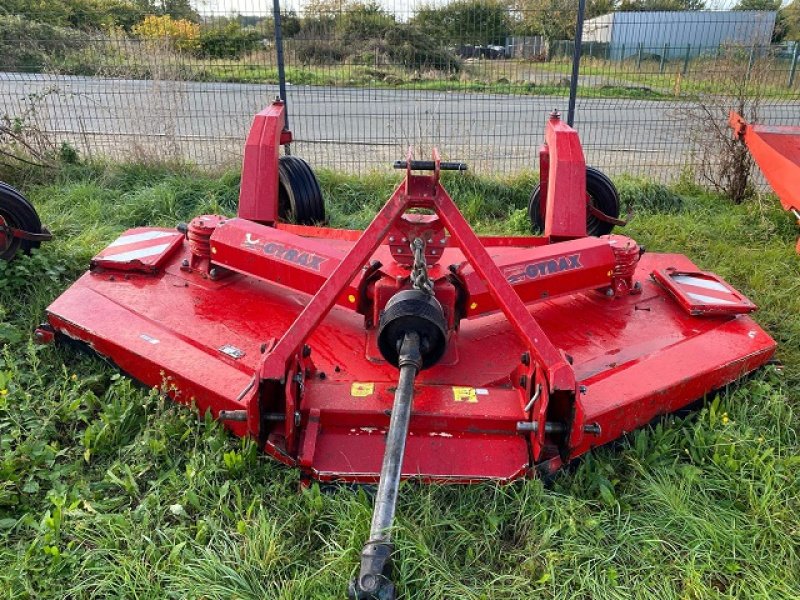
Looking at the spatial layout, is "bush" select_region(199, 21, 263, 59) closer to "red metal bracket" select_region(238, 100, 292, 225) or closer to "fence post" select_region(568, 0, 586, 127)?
"fence post" select_region(568, 0, 586, 127)

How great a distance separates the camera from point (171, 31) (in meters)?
7.25

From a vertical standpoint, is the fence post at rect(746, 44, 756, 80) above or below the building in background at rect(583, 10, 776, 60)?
below

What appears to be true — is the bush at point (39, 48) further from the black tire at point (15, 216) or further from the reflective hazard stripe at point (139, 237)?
the reflective hazard stripe at point (139, 237)

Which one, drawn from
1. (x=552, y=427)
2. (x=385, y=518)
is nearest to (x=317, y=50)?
(x=552, y=427)

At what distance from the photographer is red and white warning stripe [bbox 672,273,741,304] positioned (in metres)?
3.62

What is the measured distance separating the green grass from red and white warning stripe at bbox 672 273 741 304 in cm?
48

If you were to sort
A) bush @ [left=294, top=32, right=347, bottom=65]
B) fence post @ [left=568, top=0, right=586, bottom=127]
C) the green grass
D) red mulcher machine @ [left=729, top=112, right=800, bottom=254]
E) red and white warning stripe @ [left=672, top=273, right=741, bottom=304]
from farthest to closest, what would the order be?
1. bush @ [left=294, top=32, right=347, bottom=65]
2. fence post @ [left=568, top=0, right=586, bottom=127]
3. red mulcher machine @ [left=729, top=112, right=800, bottom=254]
4. red and white warning stripe @ [left=672, top=273, right=741, bottom=304]
5. the green grass

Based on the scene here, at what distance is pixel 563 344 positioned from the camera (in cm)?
334

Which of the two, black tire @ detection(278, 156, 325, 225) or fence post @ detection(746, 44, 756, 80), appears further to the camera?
fence post @ detection(746, 44, 756, 80)

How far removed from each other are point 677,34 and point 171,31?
5592 millimetres

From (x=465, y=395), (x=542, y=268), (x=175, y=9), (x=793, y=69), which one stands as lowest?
(x=465, y=395)

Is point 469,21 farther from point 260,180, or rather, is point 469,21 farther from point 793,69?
point 260,180

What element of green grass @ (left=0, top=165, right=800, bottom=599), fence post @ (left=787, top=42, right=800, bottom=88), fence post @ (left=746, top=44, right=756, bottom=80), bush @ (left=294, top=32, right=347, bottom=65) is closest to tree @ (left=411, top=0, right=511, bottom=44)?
bush @ (left=294, top=32, right=347, bottom=65)

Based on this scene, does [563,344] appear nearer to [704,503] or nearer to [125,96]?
[704,503]
